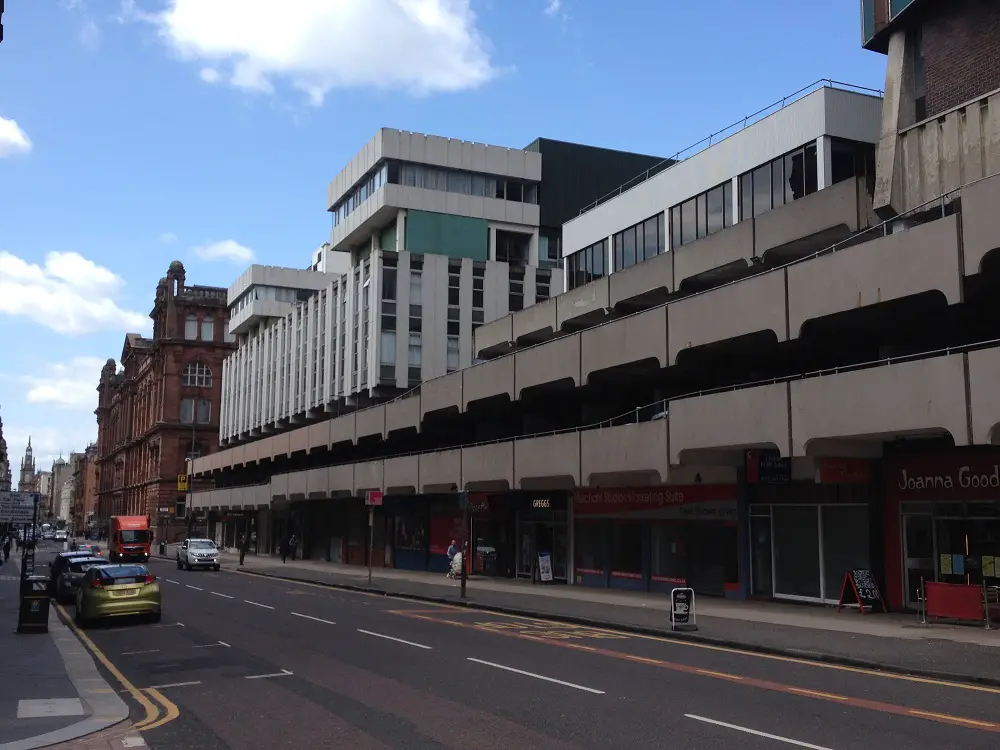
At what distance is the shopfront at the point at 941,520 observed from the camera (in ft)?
69.8

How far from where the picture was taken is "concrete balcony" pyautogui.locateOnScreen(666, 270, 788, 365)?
24500mm

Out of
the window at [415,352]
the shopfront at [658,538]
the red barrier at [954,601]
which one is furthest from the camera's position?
the window at [415,352]

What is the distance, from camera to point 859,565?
24406 mm

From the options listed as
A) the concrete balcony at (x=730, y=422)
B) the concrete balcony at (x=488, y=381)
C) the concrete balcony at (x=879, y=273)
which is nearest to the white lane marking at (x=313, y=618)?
the concrete balcony at (x=730, y=422)

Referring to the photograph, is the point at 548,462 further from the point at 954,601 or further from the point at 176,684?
the point at 176,684

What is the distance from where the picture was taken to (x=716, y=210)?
110 ft

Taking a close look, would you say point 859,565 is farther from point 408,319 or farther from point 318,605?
point 408,319

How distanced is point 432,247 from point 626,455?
98.0 feet

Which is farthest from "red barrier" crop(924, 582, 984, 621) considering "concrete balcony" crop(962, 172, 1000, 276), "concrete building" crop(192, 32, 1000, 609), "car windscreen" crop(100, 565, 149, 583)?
"car windscreen" crop(100, 565, 149, 583)

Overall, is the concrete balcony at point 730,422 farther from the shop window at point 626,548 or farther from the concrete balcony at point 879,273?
the shop window at point 626,548

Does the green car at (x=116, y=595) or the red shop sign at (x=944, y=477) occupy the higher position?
the red shop sign at (x=944, y=477)

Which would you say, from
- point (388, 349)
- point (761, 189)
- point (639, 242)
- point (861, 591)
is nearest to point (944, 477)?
point (861, 591)

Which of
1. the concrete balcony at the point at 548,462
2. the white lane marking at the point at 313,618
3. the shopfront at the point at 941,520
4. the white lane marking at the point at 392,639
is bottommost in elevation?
the white lane marking at the point at 313,618

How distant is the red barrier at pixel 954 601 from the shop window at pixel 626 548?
39.2 feet
